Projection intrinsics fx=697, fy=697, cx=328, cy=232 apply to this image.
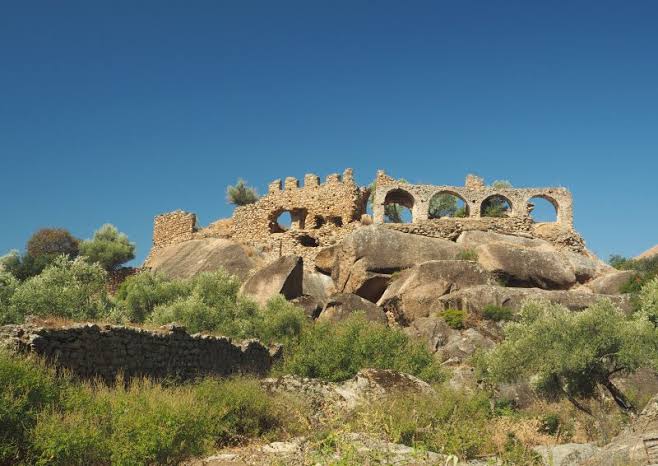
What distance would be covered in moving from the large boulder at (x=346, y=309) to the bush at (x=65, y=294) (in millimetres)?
9588

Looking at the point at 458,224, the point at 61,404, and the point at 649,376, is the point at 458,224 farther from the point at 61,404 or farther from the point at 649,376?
the point at 61,404

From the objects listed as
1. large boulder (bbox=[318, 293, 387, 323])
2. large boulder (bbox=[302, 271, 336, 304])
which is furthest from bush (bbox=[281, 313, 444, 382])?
large boulder (bbox=[302, 271, 336, 304])

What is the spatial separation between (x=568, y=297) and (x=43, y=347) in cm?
2461

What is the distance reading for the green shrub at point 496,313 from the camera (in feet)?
98.6

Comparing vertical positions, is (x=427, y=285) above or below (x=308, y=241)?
below

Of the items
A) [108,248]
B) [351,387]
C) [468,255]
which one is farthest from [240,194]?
[351,387]

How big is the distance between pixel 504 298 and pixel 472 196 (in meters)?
15.7

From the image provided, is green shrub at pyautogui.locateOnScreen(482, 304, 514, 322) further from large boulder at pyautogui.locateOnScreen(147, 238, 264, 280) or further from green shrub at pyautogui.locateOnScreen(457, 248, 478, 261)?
large boulder at pyautogui.locateOnScreen(147, 238, 264, 280)

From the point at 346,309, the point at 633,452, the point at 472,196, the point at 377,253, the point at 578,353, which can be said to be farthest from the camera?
the point at 472,196

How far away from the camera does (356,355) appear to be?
21406mm

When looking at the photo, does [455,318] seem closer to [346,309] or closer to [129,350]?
[346,309]

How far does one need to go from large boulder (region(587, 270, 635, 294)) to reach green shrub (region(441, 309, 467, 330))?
9.43 metres

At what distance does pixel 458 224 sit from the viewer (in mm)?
41906

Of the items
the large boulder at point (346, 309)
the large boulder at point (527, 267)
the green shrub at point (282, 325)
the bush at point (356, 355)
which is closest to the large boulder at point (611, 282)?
the large boulder at point (527, 267)
